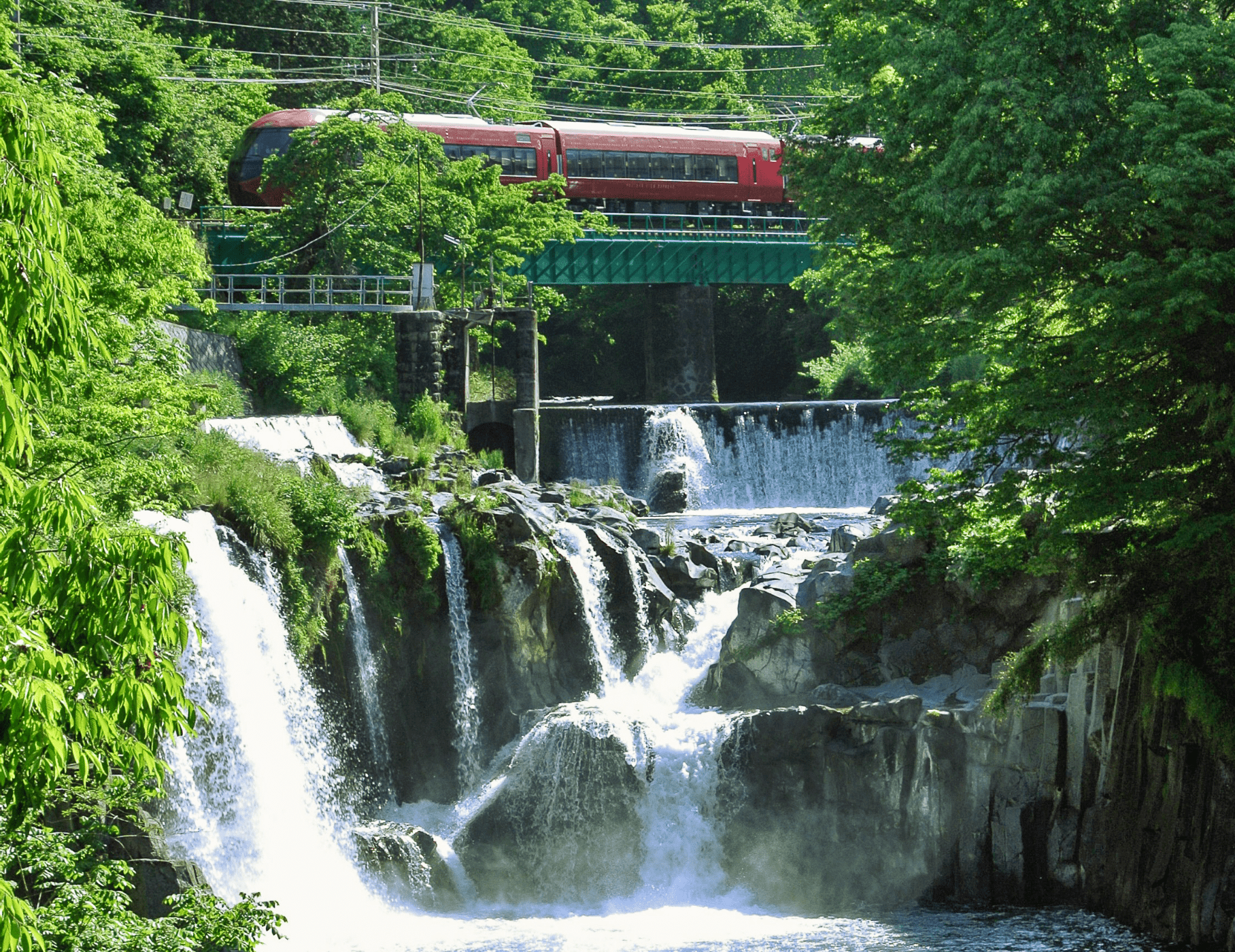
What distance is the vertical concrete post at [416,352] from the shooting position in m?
29.4

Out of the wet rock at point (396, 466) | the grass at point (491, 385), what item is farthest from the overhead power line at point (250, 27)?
the wet rock at point (396, 466)

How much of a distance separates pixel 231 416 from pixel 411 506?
541cm

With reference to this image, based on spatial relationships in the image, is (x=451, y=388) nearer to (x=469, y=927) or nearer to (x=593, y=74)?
(x=469, y=927)

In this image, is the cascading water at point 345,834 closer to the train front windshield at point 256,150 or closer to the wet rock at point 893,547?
the wet rock at point 893,547

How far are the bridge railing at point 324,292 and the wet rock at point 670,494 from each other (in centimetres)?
722

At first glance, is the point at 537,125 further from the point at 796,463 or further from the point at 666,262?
the point at 796,463

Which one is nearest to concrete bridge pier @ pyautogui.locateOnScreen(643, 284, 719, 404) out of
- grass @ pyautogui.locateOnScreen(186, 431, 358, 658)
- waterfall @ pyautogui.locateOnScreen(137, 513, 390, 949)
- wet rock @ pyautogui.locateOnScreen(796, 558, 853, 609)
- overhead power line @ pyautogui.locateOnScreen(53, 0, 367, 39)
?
overhead power line @ pyautogui.locateOnScreen(53, 0, 367, 39)

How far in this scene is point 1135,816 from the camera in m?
14.5

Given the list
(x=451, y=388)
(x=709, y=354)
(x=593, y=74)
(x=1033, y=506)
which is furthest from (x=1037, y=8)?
(x=593, y=74)

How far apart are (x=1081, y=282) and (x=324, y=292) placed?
70.3 feet

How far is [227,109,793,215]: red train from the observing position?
119 ft

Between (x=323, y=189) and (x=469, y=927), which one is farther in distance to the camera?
(x=323, y=189)

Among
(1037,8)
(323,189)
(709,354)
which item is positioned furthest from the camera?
(709,354)

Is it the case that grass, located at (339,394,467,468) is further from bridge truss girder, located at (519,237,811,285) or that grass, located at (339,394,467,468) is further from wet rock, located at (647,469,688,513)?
bridge truss girder, located at (519,237,811,285)
